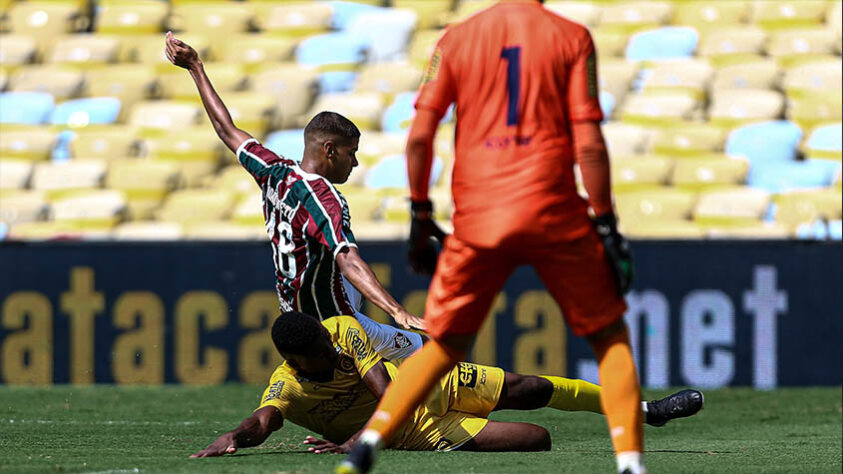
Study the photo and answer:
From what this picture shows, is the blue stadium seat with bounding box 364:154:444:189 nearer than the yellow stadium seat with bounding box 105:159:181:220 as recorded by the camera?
Yes

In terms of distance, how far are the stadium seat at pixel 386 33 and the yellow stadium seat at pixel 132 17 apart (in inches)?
86.0

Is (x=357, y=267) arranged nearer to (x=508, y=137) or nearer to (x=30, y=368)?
(x=508, y=137)

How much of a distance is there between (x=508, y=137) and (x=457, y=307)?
0.53m

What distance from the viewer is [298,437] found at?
702cm

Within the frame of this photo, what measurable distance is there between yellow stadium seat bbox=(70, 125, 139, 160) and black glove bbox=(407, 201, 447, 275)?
9.51m

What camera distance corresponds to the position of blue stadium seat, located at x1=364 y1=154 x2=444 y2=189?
12445 millimetres

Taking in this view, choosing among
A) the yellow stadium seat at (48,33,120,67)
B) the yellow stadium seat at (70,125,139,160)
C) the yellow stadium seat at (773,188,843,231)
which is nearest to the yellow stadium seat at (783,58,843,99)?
the yellow stadium seat at (773,188,843,231)

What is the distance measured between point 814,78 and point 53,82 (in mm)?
7598

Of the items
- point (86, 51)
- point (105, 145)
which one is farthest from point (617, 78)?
point (86, 51)

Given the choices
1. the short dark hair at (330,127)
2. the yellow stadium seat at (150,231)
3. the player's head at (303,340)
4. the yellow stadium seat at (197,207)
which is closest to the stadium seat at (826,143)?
the yellow stadium seat at (197,207)

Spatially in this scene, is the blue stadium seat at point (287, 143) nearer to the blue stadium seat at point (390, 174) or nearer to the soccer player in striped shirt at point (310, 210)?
the blue stadium seat at point (390, 174)

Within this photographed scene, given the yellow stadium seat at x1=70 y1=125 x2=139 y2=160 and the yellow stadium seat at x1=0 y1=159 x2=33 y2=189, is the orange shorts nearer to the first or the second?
the yellow stadium seat at x1=0 y1=159 x2=33 y2=189

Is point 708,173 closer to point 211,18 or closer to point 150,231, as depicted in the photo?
point 150,231

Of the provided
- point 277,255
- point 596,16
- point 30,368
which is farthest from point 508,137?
point 596,16
